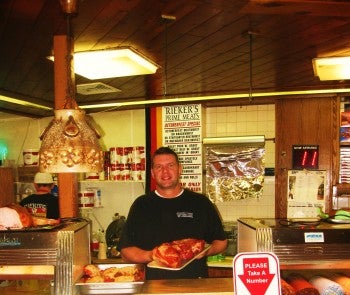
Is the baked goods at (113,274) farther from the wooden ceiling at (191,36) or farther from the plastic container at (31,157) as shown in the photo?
the plastic container at (31,157)

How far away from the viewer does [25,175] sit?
6.49m

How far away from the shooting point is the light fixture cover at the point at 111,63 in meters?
3.00

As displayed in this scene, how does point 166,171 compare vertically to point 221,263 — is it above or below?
above

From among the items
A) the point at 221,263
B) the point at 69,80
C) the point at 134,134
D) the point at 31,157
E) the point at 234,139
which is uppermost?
the point at 69,80

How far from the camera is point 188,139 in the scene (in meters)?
5.73

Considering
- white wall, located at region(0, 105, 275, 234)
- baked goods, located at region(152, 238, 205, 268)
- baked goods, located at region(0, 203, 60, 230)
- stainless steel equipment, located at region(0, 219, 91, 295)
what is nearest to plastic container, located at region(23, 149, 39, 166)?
white wall, located at region(0, 105, 275, 234)

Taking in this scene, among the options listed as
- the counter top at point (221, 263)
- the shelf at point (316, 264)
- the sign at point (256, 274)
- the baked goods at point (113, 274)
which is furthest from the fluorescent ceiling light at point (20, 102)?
the sign at point (256, 274)

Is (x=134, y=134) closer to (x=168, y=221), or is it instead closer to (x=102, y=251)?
(x=102, y=251)

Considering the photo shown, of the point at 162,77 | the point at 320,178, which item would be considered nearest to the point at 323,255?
the point at 162,77

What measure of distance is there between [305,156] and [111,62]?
10.3ft

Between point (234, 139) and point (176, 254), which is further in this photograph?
point (234, 139)

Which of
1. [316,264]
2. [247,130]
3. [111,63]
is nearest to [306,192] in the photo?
[247,130]

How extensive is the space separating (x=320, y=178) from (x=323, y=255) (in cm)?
320

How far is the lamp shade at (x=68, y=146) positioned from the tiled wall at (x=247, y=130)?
154 inches
